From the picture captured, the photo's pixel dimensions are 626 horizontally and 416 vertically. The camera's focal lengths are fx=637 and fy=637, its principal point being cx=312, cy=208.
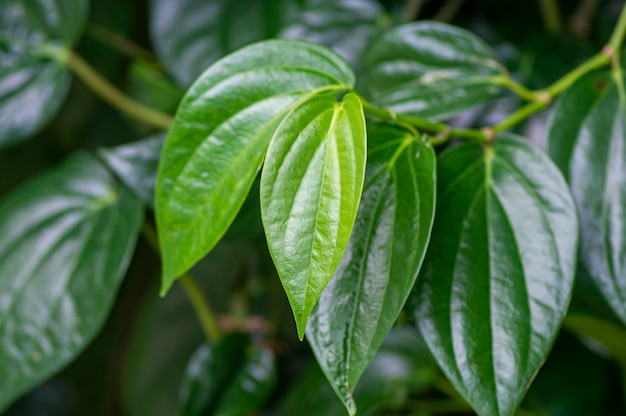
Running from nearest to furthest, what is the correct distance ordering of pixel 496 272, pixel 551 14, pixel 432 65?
pixel 496 272 < pixel 432 65 < pixel 551 14

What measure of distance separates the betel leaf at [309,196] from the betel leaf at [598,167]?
24 cm

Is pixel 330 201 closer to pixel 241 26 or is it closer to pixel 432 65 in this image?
pixel 432 65

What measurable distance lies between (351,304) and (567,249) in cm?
15

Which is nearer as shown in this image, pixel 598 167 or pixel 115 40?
pixel 598 167

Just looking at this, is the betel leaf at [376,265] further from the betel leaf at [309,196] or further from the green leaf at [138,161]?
the green leaf at [138,161]

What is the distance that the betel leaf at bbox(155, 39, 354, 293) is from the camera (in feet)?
1.27

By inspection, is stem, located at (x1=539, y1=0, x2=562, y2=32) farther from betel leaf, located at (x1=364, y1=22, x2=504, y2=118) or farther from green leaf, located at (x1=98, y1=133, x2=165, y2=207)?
green leaf, located at (x1=98, y1=133, x2=165, y2=207)

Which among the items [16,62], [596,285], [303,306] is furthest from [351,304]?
Result: [16,62]

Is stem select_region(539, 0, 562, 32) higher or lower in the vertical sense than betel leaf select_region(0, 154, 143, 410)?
higher

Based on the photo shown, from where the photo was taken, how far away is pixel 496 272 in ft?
1.39

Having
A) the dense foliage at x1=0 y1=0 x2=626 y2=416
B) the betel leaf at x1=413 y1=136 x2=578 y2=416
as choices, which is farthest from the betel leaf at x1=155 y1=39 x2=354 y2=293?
the betel leaf at x1=413 y1=136 x2=578 y2=416

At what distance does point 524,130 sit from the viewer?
0.65 m

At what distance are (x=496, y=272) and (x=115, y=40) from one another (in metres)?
0.68

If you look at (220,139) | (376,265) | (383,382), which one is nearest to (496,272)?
(376,265)
